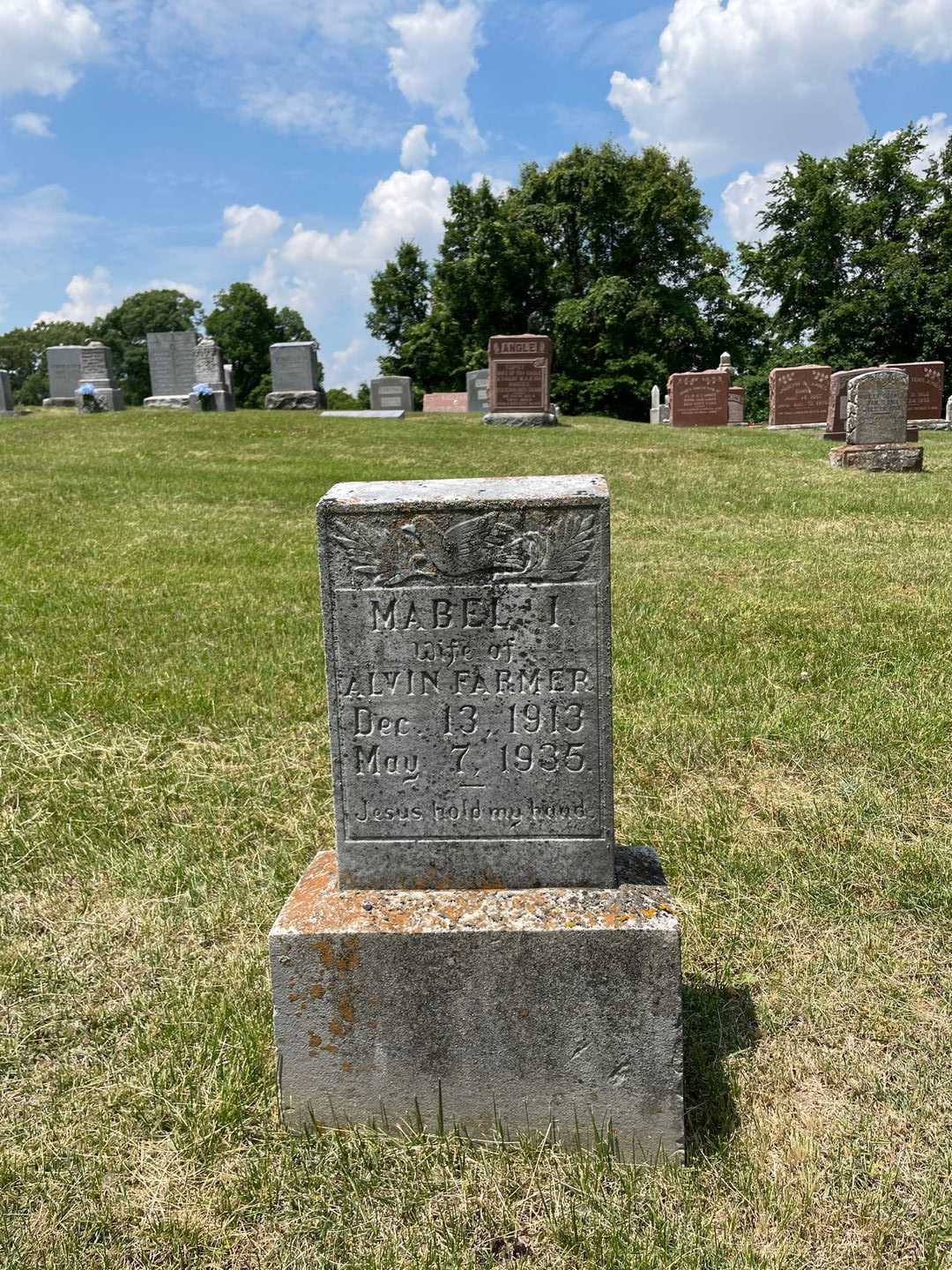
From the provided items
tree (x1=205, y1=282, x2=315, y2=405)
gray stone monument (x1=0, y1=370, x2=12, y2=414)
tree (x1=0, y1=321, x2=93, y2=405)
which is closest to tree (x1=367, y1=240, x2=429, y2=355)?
tree (x1=205, y1=282, x2=315, y2=405)

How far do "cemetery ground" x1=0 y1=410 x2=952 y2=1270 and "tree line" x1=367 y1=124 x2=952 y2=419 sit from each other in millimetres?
31719

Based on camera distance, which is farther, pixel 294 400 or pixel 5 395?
pixel 294 400

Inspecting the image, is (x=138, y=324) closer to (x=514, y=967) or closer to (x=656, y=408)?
(x=656, y=408)

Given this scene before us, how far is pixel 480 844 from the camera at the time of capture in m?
2.43

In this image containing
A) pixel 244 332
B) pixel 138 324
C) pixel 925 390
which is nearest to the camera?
pixel 925 390

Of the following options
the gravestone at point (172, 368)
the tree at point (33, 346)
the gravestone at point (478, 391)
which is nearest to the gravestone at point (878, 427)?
the gravestone at point (478, 391)

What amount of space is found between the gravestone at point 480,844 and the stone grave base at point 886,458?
13.1 meters

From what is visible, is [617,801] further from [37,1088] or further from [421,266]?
[421,266]

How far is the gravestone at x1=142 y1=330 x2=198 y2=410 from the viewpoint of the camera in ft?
76.5

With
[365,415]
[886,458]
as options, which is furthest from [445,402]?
[886,458]

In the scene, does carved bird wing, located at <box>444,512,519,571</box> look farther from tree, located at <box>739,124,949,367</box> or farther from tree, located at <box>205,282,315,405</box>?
tree, located at <box>205,282,315,405</box>

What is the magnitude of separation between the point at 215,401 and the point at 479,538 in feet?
71.5

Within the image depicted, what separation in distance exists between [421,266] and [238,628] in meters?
42.7

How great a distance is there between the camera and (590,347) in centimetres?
3784
